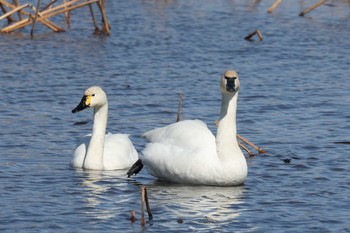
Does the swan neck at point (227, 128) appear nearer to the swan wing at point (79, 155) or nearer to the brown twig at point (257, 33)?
the swan wing at point (79, 155)

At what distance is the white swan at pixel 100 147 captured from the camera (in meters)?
10.8

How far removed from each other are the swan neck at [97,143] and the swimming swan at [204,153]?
0.79m

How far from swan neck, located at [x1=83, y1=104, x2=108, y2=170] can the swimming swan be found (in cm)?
79

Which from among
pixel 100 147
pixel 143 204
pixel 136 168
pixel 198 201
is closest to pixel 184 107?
pixel 100 147

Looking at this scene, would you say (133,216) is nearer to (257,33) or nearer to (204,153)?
(204,153)

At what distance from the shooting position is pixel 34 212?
8.86m

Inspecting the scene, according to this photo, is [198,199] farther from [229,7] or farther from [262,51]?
[229,7]

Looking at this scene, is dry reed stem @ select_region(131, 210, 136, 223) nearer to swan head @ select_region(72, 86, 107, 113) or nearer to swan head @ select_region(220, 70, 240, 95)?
swan head @ select_region(220, 70, 240, 95)

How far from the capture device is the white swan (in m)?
10.8

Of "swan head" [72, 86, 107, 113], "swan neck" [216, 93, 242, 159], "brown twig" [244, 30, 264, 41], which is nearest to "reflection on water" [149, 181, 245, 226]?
"swan neck" [216, 93, 242, 159]

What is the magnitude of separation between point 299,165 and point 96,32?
33.5 feet

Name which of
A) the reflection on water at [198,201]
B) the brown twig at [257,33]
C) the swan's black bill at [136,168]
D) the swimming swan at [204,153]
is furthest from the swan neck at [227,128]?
the brown twig at [257,33]

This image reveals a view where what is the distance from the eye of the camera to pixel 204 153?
985 centimetres

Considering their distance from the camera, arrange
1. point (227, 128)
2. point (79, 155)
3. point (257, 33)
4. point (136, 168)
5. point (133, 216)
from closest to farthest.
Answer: point (133, 216)
point (227, 128)
point (136, 168)
point (79, 155)
point (257, 33)
